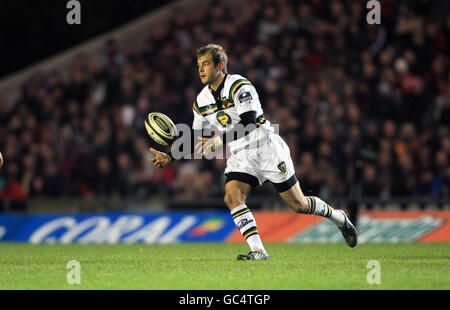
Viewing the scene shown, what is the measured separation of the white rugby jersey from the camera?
9.12 metres

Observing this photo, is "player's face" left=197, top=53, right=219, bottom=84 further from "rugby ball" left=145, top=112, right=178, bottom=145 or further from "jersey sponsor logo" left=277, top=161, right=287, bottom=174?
"jersey sponsor logo" left=277, top=161, right=287, bottom=174

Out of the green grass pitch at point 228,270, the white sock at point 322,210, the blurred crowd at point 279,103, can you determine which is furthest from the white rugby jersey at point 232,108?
the blurred crowd at point 279,103

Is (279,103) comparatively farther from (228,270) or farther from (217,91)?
(228,270)

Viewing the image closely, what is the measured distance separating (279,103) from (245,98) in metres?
8.92

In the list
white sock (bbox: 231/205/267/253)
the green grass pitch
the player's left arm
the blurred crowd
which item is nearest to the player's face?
the player's left arm

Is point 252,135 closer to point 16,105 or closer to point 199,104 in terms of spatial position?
point 199,104

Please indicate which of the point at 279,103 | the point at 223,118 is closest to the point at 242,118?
the point at 223,118

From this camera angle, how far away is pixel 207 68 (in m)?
9.27

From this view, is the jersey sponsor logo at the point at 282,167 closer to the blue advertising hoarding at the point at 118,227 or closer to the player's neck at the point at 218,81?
the player's neck at the point at 218,81

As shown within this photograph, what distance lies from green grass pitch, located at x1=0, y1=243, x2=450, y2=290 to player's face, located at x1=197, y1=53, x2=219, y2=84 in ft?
6.76

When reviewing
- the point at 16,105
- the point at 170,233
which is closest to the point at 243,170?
the point at 170,233

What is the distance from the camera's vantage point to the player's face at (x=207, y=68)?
9.28m

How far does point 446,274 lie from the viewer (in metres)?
7.57

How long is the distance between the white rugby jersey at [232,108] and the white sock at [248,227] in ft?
2.43
